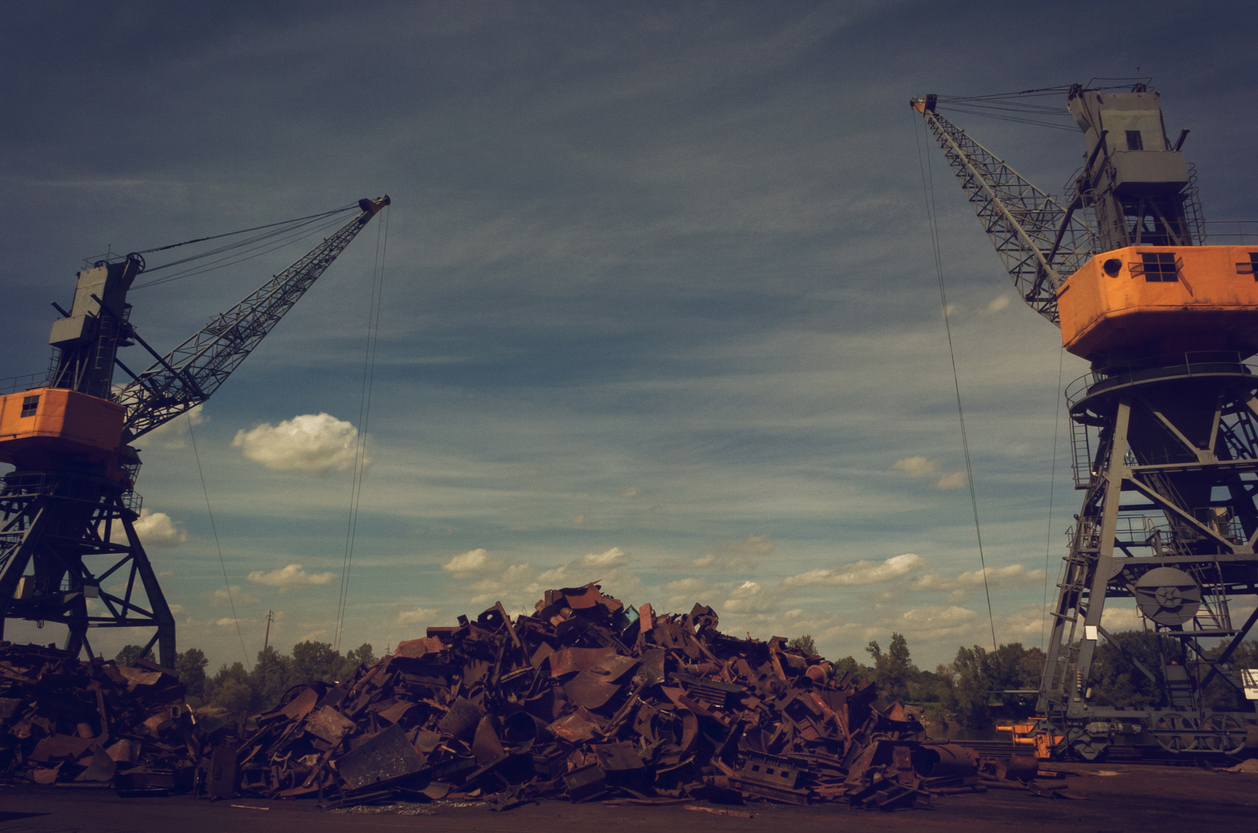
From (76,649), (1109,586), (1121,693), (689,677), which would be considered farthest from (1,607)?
(1121,693)

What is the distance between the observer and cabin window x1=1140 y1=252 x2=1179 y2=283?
24797 millimetres

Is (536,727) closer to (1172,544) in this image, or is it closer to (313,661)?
(1172,544)

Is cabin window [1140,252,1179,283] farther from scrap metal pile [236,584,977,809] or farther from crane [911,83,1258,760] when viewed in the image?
scrap metal pile [236,584,977,809]

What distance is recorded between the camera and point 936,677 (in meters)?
70.5

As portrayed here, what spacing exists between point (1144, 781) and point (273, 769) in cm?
2205

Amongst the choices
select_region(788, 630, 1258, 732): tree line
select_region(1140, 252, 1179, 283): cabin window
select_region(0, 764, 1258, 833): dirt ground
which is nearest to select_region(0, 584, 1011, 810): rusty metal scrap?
select_region(0, 764, 1258, 833): dirt ground

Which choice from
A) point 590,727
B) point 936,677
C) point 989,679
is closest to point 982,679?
point 989,679

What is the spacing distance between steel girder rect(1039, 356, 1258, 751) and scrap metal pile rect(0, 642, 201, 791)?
1053 inches

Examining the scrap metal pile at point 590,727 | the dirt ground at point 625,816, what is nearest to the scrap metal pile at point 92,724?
the dirt ground at point 625,816

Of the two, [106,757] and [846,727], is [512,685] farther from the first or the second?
[106,757]

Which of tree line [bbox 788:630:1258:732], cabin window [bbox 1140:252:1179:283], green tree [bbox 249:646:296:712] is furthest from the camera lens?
green tree [bbox 249:646:296:712]

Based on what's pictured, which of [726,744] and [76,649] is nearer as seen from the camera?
[726,744]

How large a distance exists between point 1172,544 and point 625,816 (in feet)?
77.1

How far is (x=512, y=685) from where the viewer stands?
17.6 metres
